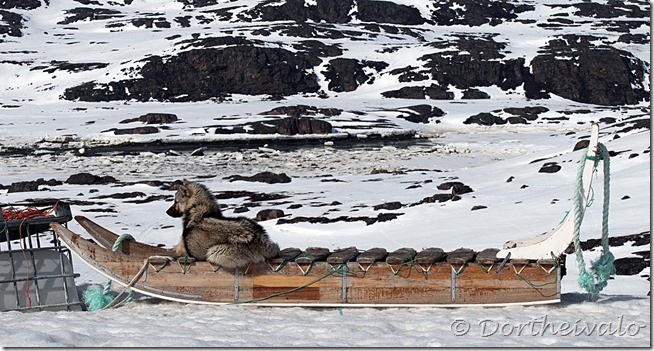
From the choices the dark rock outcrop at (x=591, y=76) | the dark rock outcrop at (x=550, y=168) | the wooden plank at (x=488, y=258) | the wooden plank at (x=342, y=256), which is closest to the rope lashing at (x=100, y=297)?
the wooden plank at (x=342, y=256)

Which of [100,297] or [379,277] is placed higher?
[379,277]

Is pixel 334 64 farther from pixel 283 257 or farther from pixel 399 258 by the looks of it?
pixel 399 258

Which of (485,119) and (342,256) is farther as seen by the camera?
(485,119)

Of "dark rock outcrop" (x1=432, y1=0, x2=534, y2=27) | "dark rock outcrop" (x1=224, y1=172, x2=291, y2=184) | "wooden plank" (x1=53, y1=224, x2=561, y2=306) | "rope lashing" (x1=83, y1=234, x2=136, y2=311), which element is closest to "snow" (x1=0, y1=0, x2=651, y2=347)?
"wooden plank" (x1=53, y1=224, x2=561, y2=306)

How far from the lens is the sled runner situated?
Answer: 1024cm

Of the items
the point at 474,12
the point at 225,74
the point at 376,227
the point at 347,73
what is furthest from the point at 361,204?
the point at 474,12

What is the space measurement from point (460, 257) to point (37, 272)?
6966 mm

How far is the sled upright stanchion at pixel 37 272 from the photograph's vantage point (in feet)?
41.1

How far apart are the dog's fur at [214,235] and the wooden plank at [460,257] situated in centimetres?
229

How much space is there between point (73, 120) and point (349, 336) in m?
78.3

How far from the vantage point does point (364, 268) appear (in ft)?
34.6

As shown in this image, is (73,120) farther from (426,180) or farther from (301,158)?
(426,180)

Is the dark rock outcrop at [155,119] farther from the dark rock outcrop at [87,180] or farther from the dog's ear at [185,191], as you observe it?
the dog's ear at [185,191]

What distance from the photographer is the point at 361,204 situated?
28969 millimetres
